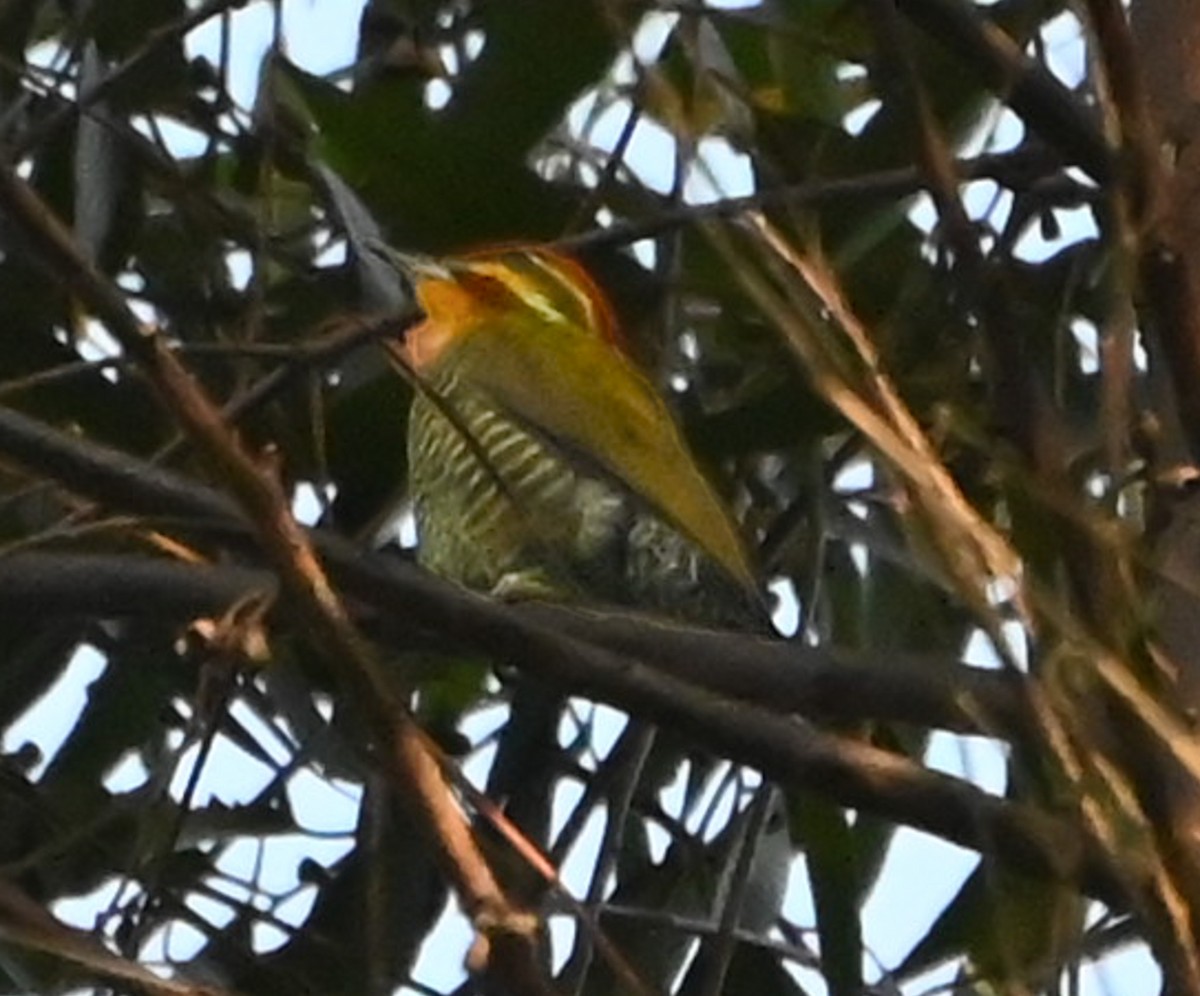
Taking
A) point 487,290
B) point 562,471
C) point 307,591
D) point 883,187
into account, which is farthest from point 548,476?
point 307,591

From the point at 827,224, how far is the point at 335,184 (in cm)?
29

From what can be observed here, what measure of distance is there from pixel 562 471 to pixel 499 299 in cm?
31

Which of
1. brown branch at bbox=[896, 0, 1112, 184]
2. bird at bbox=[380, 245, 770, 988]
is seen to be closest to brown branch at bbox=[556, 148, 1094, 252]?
brown branch at bbox=[896, 0, 1112, 184]

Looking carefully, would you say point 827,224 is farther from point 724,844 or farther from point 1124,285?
point 1124,285

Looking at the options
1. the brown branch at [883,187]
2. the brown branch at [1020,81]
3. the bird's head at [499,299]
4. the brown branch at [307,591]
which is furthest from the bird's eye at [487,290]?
the brown branch at [307,591]

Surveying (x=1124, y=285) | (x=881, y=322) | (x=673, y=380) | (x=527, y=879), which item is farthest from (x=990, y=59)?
(x=673, y=380)

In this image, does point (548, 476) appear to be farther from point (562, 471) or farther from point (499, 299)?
point (499, 299)

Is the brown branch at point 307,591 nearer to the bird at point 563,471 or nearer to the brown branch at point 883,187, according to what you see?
the brown branch at point 883,187

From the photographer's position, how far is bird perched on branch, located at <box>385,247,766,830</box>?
2.07 metres

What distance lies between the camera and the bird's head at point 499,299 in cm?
229

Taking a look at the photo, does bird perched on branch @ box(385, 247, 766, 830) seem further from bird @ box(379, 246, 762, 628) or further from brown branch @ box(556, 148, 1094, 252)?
brown branch @ box(556, 148, 1094, 252)

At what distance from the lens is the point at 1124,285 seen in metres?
0.94

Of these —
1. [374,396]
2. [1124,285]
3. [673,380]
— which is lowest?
[1124,285]

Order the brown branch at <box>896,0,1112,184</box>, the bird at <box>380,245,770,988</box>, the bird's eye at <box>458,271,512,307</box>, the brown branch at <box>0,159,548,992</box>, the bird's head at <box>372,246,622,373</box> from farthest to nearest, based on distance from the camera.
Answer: the bird's eye at <box>458,271,512,307</box>
the bird's head at <box>372,246,622,373</box>
the bird at <box>380,245,770,988</box>
the brown branch at <box>896,0,1112,184</box>
the brown branch at <box>0,159,548,992</box>
